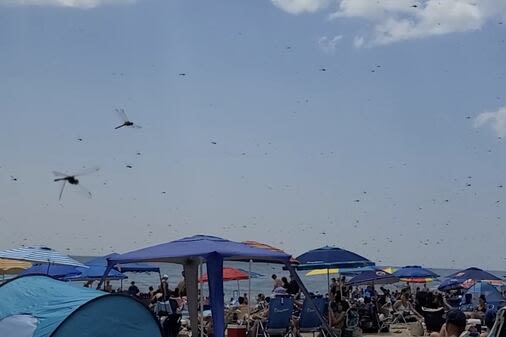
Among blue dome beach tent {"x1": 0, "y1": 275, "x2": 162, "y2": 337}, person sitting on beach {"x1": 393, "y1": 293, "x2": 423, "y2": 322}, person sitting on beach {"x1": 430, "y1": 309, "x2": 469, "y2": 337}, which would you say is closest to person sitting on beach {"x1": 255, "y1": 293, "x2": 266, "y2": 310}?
person sitting on beach {"x1": 393, "y1": 293, "x2": 423, "y2": 322}

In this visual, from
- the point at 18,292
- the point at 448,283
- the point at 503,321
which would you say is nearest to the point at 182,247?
the point at 18,292

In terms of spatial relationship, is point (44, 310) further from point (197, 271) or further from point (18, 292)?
point (197, 271)

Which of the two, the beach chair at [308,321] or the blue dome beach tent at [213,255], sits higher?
the blue dome beach tent at [213,255]

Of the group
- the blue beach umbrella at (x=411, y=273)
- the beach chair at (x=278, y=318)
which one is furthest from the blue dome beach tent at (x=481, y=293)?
the beach chair at (x=278, y=318)

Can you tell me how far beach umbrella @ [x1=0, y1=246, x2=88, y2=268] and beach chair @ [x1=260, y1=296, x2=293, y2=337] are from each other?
13.9ft

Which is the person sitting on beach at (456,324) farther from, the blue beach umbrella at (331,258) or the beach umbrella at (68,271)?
Result: the beach umbrella at (68,271)

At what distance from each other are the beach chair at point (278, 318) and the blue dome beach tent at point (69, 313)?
470cm

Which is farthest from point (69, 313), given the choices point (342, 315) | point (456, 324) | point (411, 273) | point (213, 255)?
point (411, 273)

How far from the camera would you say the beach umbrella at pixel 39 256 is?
14250 millimetres

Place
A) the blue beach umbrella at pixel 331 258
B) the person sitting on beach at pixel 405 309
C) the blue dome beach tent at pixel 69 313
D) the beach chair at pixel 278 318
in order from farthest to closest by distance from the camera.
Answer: the person sitting on beach at pixel 405 309, the blue beach umbrella at pixel 331 258, the beach chair at pixel 278 318, the blue dome beach tent at pixel 69 313

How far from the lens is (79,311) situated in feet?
23.2

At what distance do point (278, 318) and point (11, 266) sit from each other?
5.76m

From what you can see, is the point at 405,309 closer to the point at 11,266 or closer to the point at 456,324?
the point at 11,266

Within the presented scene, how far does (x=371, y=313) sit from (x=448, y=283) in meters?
10.9
